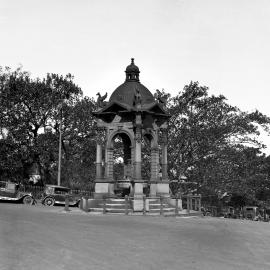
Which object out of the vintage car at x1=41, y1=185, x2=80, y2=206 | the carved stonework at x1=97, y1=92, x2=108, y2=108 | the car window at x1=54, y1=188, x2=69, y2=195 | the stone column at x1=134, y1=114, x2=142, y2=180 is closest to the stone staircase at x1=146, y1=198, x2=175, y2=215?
the stone column at x1=134, y1=114, x2=142, y2=180

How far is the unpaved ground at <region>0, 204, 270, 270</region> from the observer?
9.12m

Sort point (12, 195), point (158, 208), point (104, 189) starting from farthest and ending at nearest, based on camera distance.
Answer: point (12, 195)
point (104, 189)
point (158, 208)

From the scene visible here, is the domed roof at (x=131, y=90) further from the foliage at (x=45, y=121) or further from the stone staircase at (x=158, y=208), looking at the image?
the foliage at (x=45, y=121)

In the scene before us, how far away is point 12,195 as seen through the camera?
1266 inches

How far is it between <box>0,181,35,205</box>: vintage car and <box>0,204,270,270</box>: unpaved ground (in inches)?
668

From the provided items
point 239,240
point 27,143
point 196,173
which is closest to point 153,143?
point 196,173

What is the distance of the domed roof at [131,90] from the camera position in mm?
27688

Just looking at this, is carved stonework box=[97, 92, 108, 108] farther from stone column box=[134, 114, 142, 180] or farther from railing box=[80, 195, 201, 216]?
railing box=[80, 195, 201, 216]

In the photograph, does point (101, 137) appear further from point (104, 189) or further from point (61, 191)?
point (61, 191)

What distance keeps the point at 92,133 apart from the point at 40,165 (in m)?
6.78

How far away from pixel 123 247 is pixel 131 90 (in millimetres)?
18092

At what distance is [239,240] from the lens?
13.5 meters

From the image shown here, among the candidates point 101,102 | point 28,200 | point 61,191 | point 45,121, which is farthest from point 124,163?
point 45,121

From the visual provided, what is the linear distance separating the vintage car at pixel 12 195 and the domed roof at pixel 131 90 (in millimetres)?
10989
